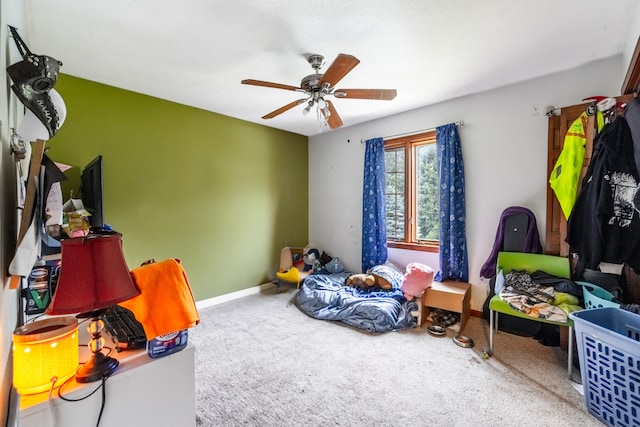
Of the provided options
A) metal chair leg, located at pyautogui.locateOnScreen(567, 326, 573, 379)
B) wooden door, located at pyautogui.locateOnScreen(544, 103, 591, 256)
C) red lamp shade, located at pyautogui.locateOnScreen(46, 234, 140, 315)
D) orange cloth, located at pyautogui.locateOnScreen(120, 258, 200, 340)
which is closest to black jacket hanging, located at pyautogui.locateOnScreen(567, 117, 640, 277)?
wooden door, located at pyautogui.locateOnScreen(544, 103, 591, 256)

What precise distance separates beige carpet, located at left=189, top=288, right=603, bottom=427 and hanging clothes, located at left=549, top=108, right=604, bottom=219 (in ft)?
4.28

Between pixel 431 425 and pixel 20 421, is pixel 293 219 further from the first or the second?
pixel 20 421

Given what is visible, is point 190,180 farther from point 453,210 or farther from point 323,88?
point 453,210

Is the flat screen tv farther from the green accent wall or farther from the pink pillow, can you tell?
the pink pillow

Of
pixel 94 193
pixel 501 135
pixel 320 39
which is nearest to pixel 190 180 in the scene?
pixel 94 193

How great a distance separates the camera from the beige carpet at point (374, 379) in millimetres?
1698

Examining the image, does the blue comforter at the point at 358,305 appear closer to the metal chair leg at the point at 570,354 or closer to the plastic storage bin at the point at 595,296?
the metal chair leg at the point at 570,354

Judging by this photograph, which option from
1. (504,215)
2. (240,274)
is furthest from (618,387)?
(240,274)

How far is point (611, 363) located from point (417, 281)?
1.53 m

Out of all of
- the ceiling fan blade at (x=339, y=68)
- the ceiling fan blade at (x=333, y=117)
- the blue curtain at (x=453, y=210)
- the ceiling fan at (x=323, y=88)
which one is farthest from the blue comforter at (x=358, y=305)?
the ceiling fan blade at (x=339, y=68)

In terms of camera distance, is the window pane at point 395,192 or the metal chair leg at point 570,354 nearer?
the metal chair leg at point 570,354

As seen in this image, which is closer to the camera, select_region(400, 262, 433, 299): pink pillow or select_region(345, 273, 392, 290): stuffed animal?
select_region(400, 262, 433, 299): pink pillow

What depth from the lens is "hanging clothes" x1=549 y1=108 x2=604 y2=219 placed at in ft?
7.59

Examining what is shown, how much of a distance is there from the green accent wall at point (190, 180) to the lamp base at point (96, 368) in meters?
2.22
